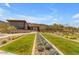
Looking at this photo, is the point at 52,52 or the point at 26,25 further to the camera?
the point at 26,25

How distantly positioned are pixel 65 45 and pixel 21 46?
71 centimetres

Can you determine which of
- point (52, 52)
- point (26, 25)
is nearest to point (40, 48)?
point (52, 52)

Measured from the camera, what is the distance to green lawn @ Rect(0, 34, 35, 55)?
3275 mm

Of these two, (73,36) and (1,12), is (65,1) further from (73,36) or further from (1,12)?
(1,12)

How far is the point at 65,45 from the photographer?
3.32m

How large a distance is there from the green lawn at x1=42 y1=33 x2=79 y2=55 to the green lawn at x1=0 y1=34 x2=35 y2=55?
0.31m

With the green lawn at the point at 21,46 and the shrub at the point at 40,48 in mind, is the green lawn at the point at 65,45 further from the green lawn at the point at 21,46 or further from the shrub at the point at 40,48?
the green lawn at the point at 21,46

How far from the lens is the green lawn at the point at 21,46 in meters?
3.28

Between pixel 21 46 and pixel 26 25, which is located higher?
pixel 26 25

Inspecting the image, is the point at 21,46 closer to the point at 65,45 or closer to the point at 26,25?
the point at 26,25

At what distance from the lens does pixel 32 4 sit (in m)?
3.32

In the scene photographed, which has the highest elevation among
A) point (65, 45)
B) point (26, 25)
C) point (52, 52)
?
point (26, 25)

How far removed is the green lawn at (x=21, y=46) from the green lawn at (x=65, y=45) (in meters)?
0.31
